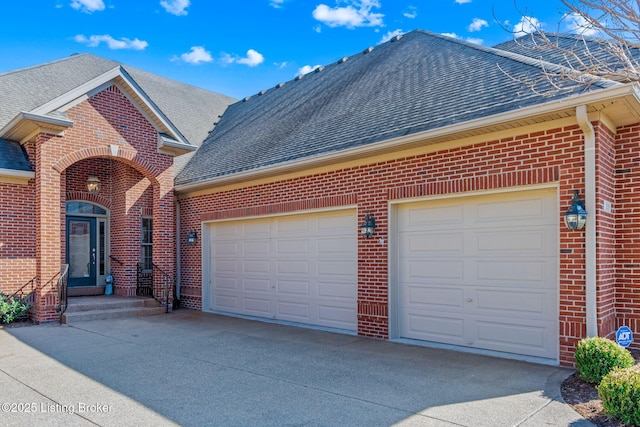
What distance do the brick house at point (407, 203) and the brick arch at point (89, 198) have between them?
59 millimetres

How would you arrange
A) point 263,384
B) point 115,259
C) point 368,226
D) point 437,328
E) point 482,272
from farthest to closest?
point 115,259 < point 368,226 < point 437,328 < point 482,272 < point 263,384

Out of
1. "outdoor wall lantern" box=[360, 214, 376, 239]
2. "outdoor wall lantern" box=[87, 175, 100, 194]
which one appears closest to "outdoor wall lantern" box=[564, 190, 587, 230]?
"outdoor wall lantern" box=[360, 214, 376, 239]

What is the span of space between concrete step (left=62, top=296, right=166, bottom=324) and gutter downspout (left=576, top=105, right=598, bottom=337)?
9457 mm

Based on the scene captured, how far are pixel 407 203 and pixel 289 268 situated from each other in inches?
130

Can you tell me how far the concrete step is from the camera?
10.2 meters

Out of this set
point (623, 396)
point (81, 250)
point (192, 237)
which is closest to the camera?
point (623, 396)

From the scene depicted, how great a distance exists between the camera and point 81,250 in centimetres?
1262

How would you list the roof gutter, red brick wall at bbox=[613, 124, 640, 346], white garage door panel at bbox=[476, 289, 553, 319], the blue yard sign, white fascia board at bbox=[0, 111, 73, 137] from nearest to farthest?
the roof gutter, the blue yard sign, red brick wall at bbox=[613, 124, 640, 346], white garage door panel at bbox=[476, 289, 553, 319], white fascia board at bbox=[0, 111, 73, 137]

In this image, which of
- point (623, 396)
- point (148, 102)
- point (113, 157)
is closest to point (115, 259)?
point (113, 157)

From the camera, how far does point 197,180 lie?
1209 cm

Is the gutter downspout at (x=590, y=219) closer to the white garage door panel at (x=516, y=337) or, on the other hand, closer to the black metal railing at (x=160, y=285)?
the white garage door panel at (x=516, y=337)

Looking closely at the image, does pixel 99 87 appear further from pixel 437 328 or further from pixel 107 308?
pixel 437 328

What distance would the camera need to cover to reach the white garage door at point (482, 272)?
6613 millimetres

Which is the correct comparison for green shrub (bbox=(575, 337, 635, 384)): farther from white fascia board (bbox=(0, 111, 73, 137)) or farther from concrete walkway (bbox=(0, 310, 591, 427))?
white fascia board (bbox=(0, 111, 73, 137))
